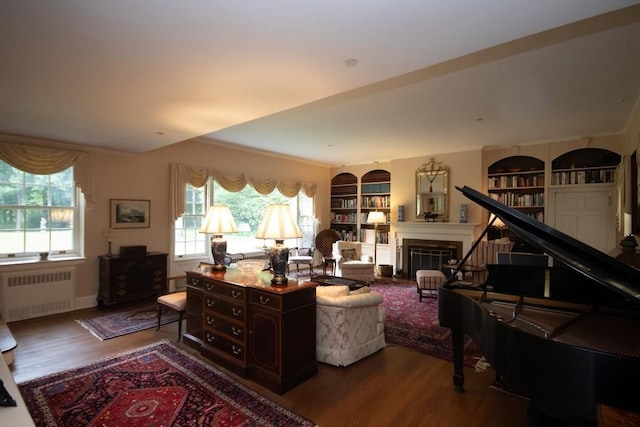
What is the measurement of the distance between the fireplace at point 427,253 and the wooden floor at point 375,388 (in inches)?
147

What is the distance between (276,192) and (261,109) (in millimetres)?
4545

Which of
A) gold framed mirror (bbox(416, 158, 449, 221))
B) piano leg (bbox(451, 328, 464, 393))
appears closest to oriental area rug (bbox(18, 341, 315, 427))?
piano leg (bbox(451, 328, 464, 393))

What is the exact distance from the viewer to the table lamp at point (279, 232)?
108 inches

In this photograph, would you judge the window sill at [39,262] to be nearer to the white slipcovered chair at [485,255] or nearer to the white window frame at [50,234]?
the white window frame at [50,234]

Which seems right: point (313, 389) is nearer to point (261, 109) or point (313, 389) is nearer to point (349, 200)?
point (261, 109)

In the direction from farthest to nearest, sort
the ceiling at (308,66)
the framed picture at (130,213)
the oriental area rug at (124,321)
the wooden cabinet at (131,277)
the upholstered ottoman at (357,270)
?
the upholstered ottoman at (357,270), the framed picture at (130,213), the wooden cabinet at (131,277), the oriental area rug at (124,321), the ceiling at (308,66)

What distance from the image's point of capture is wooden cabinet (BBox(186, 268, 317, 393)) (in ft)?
8.34

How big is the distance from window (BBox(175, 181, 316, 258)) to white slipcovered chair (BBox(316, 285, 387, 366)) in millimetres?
3669

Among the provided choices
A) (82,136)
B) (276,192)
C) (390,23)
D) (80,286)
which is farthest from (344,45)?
(276,192)

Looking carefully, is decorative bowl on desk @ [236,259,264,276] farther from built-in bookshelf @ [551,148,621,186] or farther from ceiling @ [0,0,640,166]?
built-in bookshelf @ [551,148,621,186]

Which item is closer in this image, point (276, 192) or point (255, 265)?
point (255, 265)

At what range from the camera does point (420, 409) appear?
7.70ft

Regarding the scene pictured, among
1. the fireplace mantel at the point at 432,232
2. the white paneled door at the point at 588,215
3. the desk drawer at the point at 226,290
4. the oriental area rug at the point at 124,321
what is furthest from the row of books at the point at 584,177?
the oriental area rug at the point at 124,321

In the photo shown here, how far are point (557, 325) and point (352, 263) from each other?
429 cm
